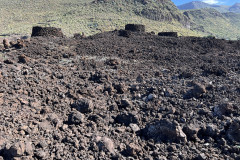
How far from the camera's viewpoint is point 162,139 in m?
2.98

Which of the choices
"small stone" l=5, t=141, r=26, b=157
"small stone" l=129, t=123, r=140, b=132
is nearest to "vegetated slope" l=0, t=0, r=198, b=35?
"small stone" l=129, t=123, r=140, b=132

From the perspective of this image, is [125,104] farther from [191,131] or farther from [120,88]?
[191,131]

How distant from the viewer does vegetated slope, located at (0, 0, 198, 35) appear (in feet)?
97.5

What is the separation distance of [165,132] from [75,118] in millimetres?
1412

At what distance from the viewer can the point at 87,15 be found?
1417 inches

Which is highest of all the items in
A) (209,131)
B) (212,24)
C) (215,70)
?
(212,24)

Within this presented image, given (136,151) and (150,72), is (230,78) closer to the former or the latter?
(150,72)

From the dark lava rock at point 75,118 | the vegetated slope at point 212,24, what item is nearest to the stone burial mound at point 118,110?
the dark lava rock at point 75,118

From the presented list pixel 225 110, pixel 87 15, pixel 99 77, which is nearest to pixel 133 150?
pixel 225 110

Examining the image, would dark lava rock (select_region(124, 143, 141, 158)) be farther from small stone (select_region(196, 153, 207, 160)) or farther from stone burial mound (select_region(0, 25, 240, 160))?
small stone (select_region(196, 153, 207, 160))

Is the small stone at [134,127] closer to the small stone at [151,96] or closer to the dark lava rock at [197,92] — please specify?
the small stone at [151,96]

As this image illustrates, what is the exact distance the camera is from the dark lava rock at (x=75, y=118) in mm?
3211

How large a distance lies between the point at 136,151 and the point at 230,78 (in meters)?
3.52

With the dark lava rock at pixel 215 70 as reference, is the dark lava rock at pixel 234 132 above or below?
below
